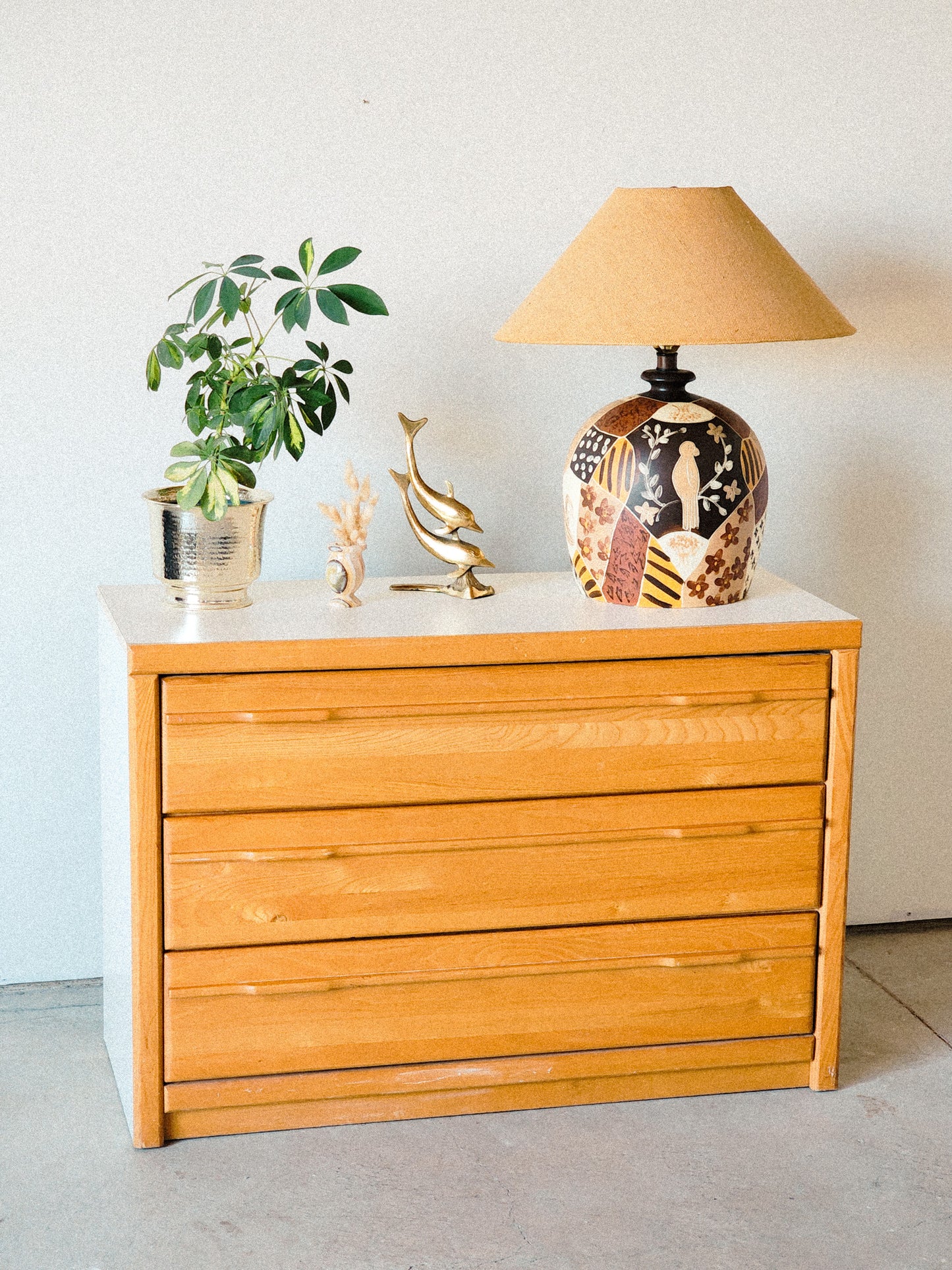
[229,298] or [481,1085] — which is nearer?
[229,298]

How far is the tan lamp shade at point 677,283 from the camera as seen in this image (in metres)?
1.94

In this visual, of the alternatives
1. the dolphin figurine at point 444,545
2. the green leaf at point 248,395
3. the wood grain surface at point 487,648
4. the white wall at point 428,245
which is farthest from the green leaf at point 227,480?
the white wall at point 428,245

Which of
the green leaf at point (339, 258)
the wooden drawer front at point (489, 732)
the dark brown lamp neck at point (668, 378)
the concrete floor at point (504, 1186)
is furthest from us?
the dark brown lamp neck at point (668, 378)

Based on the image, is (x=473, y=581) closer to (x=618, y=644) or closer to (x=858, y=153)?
(x=618, y=644)

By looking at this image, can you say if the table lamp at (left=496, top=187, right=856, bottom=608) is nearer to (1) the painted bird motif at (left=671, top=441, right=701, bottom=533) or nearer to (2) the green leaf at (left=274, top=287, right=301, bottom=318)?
(1) the painted bird motif at (left=671, top=441, right=701, bottom=533)

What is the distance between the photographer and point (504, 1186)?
1895 millimetres

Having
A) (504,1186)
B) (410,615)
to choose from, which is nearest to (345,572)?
(410,615)

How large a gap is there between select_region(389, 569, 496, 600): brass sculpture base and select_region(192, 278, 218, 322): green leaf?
20.0 inches

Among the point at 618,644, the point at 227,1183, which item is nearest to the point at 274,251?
the point at 618,644

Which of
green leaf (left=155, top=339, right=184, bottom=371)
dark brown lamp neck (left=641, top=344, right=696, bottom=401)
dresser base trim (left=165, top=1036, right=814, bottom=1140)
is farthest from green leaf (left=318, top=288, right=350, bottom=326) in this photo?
dresser base trim (left=165, top=1036, right=814, bottom=1140)

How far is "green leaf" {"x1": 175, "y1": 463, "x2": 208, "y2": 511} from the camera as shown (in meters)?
1.93

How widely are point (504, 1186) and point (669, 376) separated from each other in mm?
1166

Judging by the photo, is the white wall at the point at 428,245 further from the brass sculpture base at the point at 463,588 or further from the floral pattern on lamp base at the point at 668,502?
the floral pattern on lamp base at the point at 668,502

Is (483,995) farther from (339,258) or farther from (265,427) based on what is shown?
(339,258)
